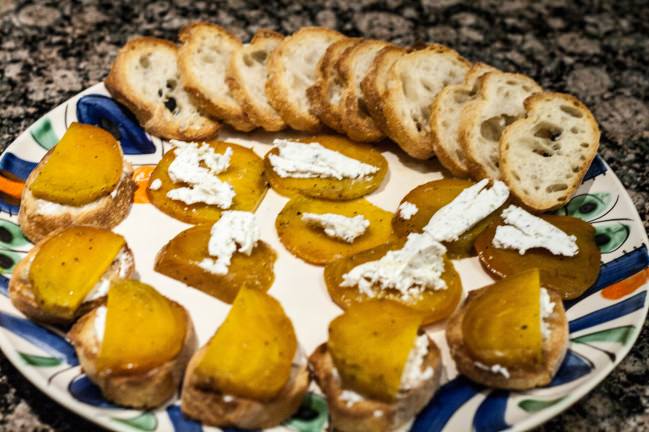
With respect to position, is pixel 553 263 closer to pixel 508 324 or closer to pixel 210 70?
pixel 508 324

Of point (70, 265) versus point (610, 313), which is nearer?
point (70, 265)

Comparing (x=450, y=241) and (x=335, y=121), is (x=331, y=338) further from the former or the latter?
(x=335, y=121)

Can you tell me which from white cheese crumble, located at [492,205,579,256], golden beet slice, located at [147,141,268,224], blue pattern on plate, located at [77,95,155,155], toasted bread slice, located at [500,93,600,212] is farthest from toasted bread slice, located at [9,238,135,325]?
toasted bread slice, located at [500,93,600,212]

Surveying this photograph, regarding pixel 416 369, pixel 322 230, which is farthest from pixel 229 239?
pixel 416 369

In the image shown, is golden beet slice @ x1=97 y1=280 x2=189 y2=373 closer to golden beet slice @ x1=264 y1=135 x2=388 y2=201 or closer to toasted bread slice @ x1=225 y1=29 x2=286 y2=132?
golden beet slice @ x1=264 y1=135 x2=388 y2=201

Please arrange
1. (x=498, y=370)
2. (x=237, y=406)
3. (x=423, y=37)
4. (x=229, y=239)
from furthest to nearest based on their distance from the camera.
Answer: (x=423, y=37) → (x=229, y=239) → (x=498, y=370) → (x=237, y=406)

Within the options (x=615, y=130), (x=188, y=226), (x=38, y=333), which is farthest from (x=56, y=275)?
(x=615, y=130)

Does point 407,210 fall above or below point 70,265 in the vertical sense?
below
